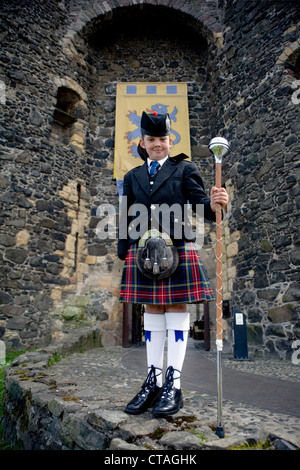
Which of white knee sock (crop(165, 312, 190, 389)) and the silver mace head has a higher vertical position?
the silver mace head

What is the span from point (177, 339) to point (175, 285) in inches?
13.0

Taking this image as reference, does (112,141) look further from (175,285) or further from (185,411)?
(185,411)

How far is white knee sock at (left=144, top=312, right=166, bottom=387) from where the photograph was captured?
214cm

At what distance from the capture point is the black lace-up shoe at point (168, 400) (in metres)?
1.83

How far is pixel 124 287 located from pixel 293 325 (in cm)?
400

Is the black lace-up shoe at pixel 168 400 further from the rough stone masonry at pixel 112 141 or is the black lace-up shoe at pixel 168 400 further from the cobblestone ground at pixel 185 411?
the rough stone masonry at pixel 112 141

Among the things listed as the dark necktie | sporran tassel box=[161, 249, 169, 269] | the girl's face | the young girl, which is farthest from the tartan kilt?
the girl's face

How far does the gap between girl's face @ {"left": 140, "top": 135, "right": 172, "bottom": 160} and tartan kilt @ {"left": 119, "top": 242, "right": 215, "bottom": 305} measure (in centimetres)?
65

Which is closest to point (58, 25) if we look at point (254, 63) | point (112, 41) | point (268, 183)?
point (112, 41)

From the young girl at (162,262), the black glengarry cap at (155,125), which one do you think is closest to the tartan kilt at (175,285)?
the young girl at (162,262)

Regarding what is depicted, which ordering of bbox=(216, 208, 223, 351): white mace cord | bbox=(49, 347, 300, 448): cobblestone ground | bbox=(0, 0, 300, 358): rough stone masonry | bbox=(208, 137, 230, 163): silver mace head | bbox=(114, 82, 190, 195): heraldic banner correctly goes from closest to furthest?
1. bbox=(49, 347, 300, 448): cobblestone ground
2. bbox=(216, 208, 223, 351): white mace cord
3. bbox=(208, 137, 230, 163): silver mace head
4. bbox=(0, 0, 300, 358): rough stone masonry
5. bbox=(114, 82, 190, 195): heraldic banner

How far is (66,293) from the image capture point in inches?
291

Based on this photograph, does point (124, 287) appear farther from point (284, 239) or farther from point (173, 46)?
point (173, 46)

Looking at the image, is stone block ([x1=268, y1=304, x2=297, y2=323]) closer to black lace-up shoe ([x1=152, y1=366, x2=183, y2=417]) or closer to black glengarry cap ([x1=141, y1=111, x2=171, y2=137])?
black lace-up shoe ([x1=152, y1=366, x2=183, y2=417])
